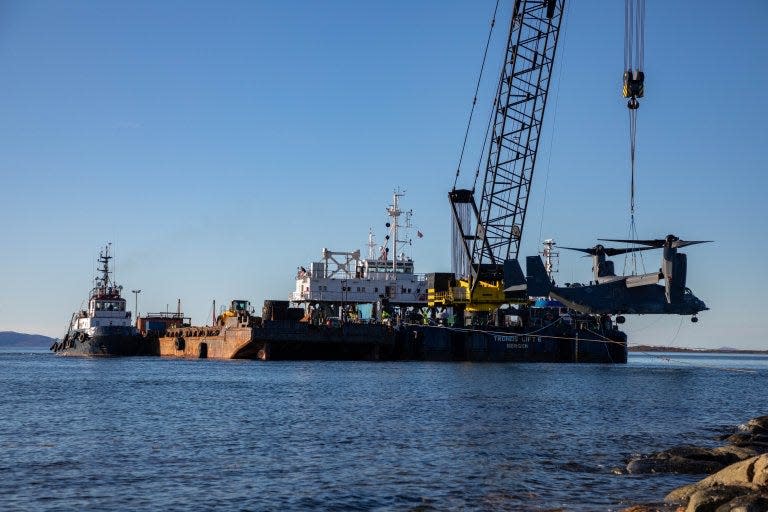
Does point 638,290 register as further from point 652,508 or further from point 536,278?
point 652,508

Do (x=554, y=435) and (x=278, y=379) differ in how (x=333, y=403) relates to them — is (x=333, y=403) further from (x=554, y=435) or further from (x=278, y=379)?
(x=278, y=379)

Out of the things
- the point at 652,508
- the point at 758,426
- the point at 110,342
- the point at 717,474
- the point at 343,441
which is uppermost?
the point at 110,342

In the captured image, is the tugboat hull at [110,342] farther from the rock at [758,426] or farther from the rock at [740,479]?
the rock at [740,479]

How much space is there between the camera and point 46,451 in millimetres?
28156

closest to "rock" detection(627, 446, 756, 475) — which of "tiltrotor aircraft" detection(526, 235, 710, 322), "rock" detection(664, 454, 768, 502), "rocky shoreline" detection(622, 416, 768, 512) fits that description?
"rocky shoreline" detection(622, 416, 768, 512)

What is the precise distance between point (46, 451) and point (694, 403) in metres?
35.9

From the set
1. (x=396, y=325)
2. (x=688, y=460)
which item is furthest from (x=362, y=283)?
(x=688, y=460)

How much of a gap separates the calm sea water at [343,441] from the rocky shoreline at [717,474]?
3.05ft

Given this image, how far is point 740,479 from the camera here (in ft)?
64.7

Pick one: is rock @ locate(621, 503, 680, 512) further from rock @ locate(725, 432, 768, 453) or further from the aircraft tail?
the aircraft tail

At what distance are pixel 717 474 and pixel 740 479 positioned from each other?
1094 mm

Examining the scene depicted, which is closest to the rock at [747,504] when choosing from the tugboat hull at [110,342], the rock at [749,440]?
the rock at [749,440]

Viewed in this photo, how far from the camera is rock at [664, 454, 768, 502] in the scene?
18859mm

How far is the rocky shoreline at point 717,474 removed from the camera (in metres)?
17.2
